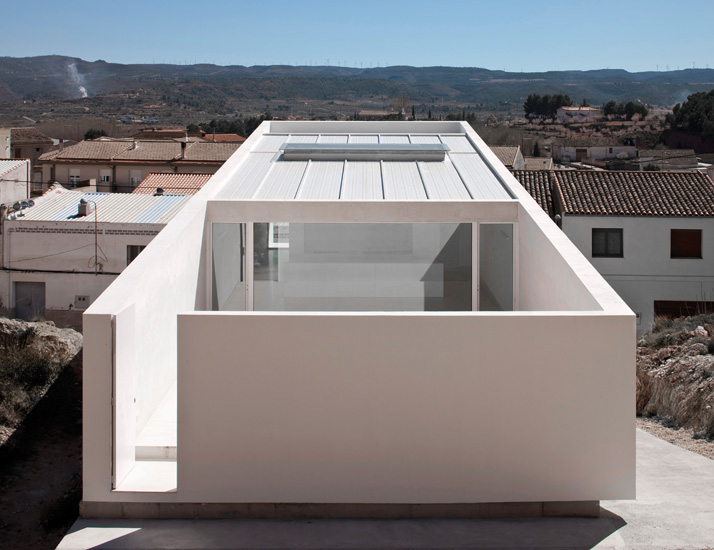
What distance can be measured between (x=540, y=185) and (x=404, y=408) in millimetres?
26901

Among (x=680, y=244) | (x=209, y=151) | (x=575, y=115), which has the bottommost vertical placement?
(x=680, y=244)

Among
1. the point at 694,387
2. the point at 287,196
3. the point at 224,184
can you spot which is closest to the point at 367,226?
the point at 287,196

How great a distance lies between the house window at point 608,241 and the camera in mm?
30234

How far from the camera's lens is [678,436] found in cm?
1326

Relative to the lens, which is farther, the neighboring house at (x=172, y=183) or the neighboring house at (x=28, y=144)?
the neighboring house at (x=28, y=144)

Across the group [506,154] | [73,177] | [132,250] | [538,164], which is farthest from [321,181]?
[538,164]

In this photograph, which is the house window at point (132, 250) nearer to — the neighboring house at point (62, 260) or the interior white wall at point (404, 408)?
the neighboring house at point (62, 260)

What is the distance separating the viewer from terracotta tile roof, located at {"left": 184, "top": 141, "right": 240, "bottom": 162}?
181 feet

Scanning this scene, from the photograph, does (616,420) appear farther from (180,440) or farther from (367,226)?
(367,226)

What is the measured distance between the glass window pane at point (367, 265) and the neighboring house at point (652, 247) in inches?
736

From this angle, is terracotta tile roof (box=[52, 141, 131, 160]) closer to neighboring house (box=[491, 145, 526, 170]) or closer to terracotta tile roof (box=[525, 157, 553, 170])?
neighboring house (box=[491, 145, 526, 170])

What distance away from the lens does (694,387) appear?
1504cm

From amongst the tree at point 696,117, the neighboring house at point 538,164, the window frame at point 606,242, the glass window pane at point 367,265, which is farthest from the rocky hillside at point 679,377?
the tree at point 696,117

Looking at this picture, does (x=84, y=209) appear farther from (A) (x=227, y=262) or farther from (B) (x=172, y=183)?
→ (A) (x=227, y=262)
